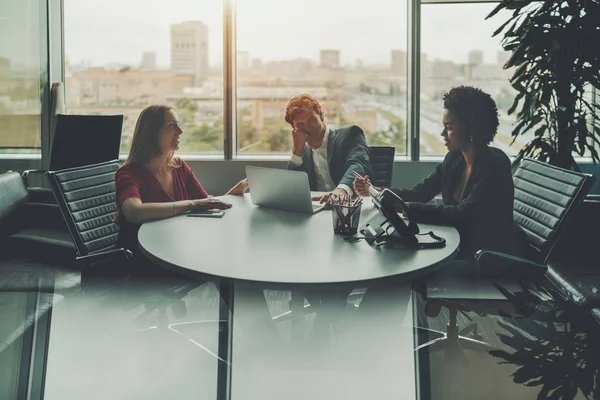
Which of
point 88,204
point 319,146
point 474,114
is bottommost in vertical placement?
point 88,204

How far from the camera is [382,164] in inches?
166

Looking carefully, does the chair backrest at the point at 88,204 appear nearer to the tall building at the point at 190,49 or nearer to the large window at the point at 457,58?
the tall building at the point at 190,49

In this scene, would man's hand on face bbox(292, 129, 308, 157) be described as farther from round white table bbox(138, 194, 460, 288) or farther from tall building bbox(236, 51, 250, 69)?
tall building bbox(236, 51, 250, 69)

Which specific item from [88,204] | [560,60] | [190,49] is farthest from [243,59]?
[88,204]

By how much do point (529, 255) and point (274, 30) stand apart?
3932 mm

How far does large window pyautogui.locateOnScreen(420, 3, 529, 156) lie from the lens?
5.91 meters

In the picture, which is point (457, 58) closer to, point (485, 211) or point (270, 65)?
point (270, 65)

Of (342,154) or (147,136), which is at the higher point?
(147,136)

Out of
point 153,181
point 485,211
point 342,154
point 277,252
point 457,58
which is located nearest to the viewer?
point 277,252

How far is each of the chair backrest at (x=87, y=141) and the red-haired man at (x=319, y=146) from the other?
1833 mm

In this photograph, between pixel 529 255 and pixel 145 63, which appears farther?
pixel 145 63

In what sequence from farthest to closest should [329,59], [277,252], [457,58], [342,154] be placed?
[329,59] < [457,58] < [342,154] < [277,252]

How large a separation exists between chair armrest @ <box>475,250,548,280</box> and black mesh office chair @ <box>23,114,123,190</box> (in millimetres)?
3386

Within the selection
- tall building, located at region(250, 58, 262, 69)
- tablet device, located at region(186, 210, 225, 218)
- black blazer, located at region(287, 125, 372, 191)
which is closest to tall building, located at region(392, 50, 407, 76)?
tall building, located at region(250, 58, 262, 69)
